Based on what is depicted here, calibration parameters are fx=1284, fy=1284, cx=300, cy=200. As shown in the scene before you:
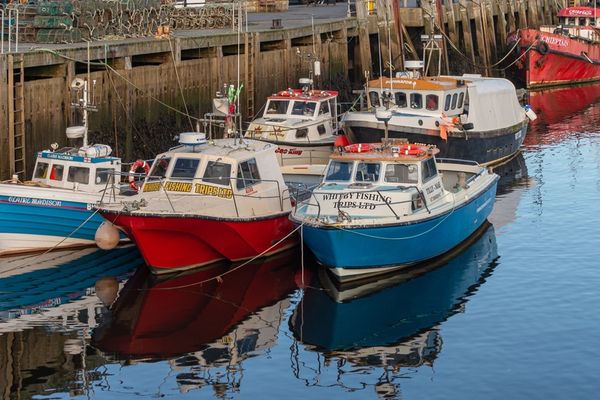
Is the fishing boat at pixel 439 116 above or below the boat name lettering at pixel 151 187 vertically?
above

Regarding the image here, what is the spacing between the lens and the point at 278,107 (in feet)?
110

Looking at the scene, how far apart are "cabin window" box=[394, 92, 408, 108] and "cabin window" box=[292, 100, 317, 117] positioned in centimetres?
228

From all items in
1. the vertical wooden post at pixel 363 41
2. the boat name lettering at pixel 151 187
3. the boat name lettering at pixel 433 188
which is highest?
the vertical wooden post at pixel 363 41

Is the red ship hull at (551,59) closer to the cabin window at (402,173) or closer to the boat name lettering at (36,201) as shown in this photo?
the cabin window at (402,173)

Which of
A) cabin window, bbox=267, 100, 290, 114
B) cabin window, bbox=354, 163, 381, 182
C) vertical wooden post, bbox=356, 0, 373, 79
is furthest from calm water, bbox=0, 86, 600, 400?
vertical wooden post, bbox=356, 0, 373, 79

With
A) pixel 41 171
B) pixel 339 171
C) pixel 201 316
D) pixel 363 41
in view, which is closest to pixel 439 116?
pixel 339 171

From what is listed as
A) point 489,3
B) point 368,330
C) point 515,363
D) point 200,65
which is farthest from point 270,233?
point 489,3

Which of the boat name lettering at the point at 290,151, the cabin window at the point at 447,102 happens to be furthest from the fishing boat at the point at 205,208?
the cabin window at the point at 447,102

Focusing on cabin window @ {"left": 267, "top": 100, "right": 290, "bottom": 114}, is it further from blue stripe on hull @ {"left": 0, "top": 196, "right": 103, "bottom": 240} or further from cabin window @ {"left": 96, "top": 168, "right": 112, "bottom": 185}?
blue stripe on hull @ {"left": 0, "top": 196, "right": 103, "bottom": 240}

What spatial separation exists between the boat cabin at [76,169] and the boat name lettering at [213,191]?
217 centimetres

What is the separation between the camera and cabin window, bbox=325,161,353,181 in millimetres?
24766

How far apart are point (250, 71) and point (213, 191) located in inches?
496

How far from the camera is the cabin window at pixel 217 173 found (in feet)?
81.3

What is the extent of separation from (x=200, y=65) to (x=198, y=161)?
34.5 ft
